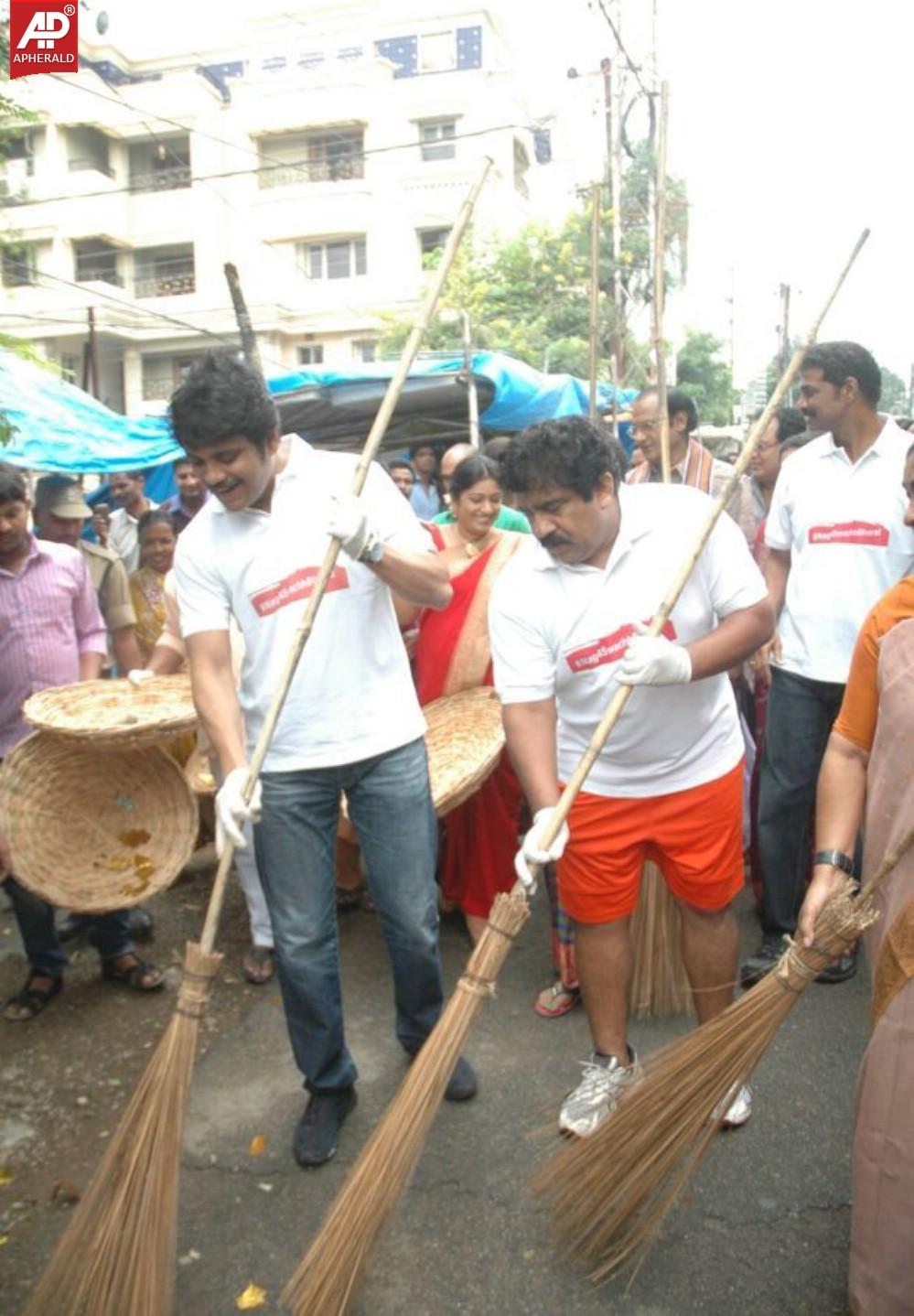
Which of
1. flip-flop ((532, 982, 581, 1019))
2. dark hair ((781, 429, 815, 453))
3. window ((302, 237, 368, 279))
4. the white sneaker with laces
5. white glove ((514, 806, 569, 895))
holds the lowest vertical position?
flip-flop ((532, 982, 581, 1019))

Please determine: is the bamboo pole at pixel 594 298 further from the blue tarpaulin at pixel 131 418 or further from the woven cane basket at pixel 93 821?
the woven cane basket at pixel 93 821

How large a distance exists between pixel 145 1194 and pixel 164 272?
27.3m

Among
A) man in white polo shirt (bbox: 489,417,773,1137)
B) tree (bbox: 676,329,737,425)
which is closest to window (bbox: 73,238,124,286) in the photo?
tree (bbox: 676,329,737,425)

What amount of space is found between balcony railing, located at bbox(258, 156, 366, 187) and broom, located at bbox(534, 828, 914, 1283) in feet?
84.9

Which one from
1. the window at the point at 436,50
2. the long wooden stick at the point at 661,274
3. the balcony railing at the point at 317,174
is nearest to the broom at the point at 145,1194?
the long wooden stick at the point at 661,274

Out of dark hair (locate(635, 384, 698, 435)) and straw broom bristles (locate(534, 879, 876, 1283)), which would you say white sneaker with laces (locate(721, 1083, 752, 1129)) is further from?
dark hair (locate(635, 384, 698, 435))

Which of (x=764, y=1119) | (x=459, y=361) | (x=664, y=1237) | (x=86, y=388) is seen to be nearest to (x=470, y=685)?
(x=764, y=1119)

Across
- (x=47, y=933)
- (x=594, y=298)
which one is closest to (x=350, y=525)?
→ (x=47, y=933)

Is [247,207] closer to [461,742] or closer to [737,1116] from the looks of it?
[461,742]

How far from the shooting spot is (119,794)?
3.50m

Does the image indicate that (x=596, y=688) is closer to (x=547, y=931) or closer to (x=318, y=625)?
(x=318, y=625)

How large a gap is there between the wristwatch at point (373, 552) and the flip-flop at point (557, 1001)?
1622 millimetres

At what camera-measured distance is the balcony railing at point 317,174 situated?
24.9 metres

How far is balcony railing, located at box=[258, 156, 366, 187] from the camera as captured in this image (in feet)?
81.7
